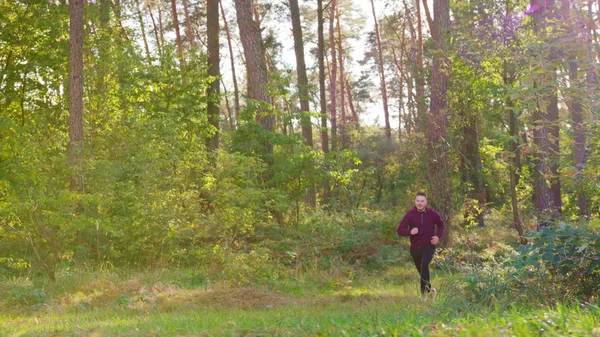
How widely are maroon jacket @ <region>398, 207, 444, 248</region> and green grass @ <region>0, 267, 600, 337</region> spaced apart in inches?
32.1

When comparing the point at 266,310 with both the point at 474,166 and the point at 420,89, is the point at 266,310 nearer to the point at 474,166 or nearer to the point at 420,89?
the point at 474,166

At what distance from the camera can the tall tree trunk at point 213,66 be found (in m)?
22.6

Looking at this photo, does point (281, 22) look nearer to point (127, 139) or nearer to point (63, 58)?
point (63, 58)

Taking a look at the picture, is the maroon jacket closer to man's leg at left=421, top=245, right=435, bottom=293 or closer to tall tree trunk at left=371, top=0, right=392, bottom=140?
man's leg at left=421, top=245, right=435, bottom=293

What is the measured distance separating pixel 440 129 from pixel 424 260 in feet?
27.6

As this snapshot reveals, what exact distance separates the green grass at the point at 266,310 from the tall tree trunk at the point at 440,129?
2.83 metres

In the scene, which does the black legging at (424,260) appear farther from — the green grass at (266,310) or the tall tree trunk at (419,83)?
the tall tree trunk at (419,83)

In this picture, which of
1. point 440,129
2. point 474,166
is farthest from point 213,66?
point 474,166

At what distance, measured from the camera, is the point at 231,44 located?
4400cm

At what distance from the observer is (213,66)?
23.0 m

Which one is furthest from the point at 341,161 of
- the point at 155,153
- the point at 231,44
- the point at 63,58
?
the point at 231,44

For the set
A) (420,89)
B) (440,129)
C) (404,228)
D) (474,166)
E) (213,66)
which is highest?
(213,66)

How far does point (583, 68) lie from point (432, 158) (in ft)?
31.0

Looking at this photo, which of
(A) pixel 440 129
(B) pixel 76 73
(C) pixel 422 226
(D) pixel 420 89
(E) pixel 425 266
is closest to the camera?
(E) pixel 425 266
